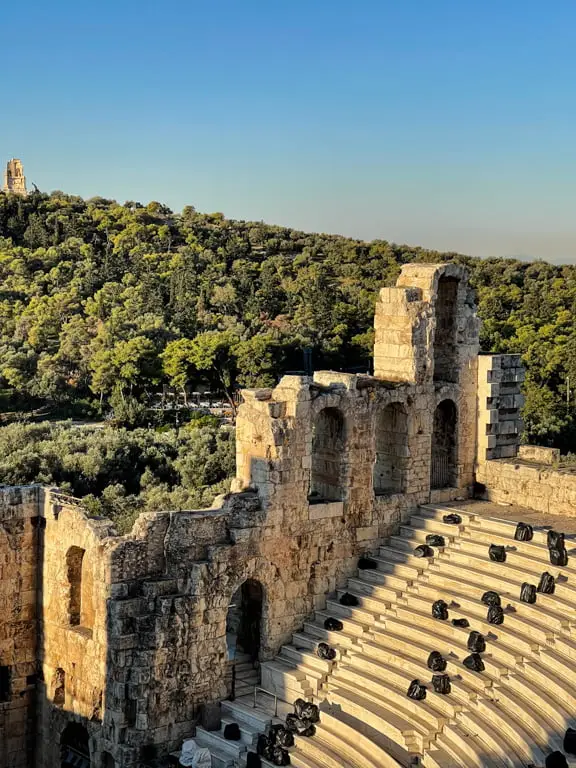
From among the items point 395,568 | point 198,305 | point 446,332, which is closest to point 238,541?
point 395,568

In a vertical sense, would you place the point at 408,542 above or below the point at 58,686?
above

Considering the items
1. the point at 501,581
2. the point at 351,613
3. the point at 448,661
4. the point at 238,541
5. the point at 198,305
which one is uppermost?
the point at 198,305

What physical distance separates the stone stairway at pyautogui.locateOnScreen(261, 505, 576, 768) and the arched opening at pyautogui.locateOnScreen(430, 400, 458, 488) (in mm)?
2429

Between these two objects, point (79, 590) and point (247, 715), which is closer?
point (247, 715)

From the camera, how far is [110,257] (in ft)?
237

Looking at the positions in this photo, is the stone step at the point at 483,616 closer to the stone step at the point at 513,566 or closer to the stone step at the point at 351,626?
the stone step at the point at 513,566

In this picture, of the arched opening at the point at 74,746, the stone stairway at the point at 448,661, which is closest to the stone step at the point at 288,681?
the stone stairway at the point at 448,661

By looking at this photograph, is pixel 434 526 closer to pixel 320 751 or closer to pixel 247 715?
pixel 247 715

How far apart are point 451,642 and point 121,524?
1563cm

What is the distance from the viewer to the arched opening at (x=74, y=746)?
911 inches

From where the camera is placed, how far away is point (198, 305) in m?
66.4

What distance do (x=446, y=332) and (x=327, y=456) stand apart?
5021 millimetres

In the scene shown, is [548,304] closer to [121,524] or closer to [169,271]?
[169,271]

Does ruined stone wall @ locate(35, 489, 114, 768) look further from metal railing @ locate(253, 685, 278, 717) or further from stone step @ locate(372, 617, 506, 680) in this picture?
stone step @ locate(372, 617, 506, 680)
